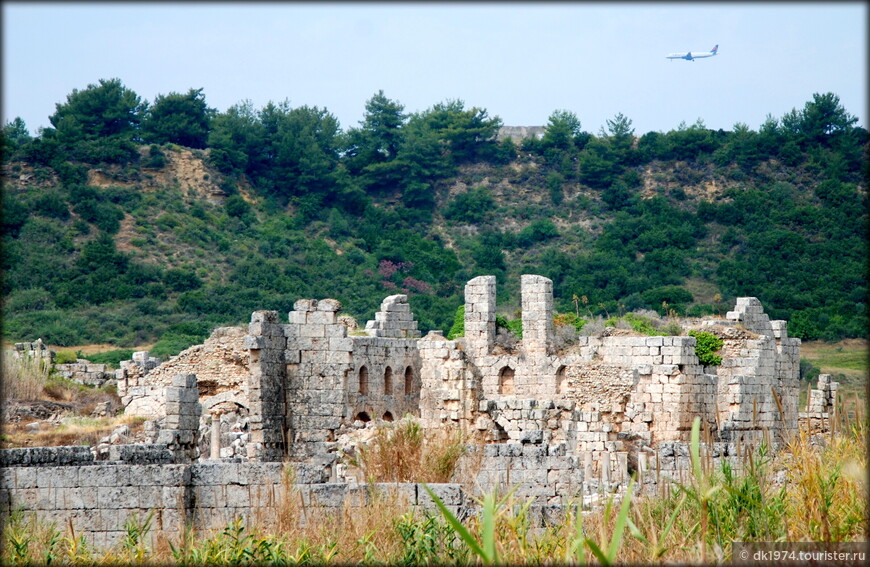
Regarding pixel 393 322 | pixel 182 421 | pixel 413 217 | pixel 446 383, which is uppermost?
pixel 413 217

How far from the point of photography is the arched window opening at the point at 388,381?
1083 inches

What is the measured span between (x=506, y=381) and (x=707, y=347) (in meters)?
3.99

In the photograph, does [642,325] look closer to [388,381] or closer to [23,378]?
[388,381]

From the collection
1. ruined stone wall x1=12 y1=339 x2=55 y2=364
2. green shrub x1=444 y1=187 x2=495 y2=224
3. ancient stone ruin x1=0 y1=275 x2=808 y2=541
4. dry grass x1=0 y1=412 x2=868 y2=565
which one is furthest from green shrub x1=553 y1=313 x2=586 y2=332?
green shrub x1=444 y1=187 x2=495 y2=224

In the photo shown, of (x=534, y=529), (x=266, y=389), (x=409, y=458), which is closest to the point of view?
(x=534, y=529)

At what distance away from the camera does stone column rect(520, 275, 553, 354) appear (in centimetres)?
3017

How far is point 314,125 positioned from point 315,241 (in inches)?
403

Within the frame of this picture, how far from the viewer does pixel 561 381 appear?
29109 millimetres

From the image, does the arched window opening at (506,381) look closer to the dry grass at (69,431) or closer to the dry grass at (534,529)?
the dry grass at (69,431)

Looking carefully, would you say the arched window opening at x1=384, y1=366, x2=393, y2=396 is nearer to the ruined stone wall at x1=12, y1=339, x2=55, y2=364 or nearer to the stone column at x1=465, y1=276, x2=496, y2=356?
the stone column at x1=465, y1=276, x2=496, y2=356

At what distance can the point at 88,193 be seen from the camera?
55.6 meters

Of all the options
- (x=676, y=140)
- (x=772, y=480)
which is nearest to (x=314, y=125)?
(x=676, y=140)

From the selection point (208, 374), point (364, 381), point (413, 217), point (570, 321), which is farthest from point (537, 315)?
point (413, 217)

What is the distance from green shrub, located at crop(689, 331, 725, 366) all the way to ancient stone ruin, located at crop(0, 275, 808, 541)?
0.59 feet
